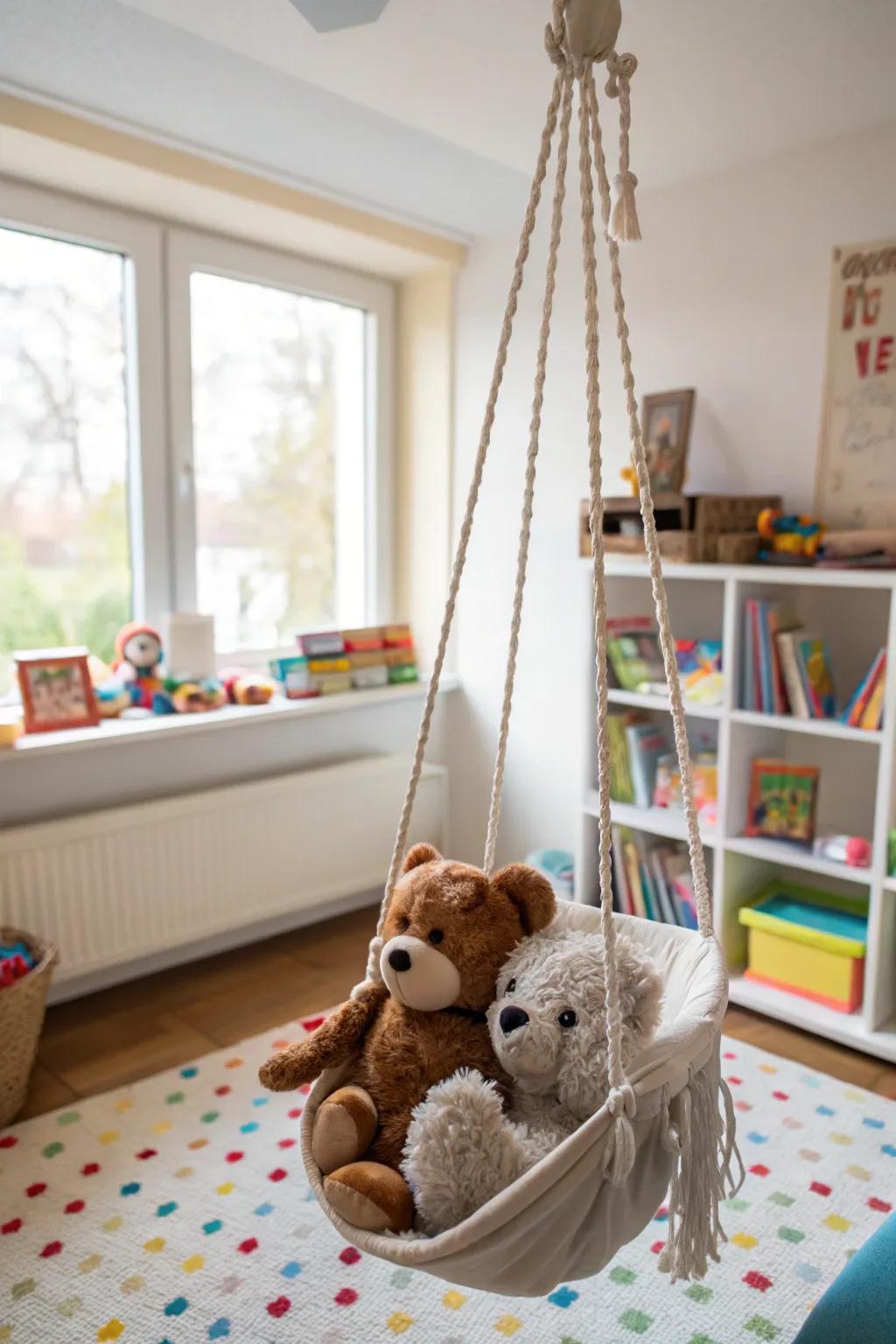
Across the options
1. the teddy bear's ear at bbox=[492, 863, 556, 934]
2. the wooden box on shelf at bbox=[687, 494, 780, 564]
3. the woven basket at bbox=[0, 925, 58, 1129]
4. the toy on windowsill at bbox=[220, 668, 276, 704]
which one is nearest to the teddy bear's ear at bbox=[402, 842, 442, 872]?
the teddy bear's ear at bbox=[492, 863, 556, 934]

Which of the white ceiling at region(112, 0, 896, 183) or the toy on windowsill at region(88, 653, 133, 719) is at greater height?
the white ceiling at region(112, 0, 896, 183)

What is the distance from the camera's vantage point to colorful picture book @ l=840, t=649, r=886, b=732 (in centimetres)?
231

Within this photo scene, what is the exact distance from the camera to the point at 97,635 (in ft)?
9.54

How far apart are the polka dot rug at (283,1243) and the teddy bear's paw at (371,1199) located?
0.57 metres

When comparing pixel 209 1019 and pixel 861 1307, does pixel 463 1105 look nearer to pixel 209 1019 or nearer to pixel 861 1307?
pixel 861 1307

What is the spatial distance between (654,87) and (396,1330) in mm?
2393

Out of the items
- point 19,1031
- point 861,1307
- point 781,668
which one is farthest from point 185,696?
point 861,1307

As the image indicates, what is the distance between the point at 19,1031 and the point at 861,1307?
1.70 metres

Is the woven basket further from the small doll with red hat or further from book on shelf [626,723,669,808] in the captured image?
book on shelf [626,723,669,808]

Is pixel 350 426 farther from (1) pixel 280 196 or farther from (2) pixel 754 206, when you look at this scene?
(2) pixel 754 206

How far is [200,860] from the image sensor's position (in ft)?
9.16

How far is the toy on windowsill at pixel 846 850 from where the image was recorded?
2396 mm

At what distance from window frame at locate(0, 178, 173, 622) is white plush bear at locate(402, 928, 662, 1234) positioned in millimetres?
1954

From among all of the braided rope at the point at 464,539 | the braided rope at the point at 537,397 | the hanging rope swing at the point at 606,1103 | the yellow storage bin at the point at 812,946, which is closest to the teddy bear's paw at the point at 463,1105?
the hanging rope swing at the point at 606,1103
